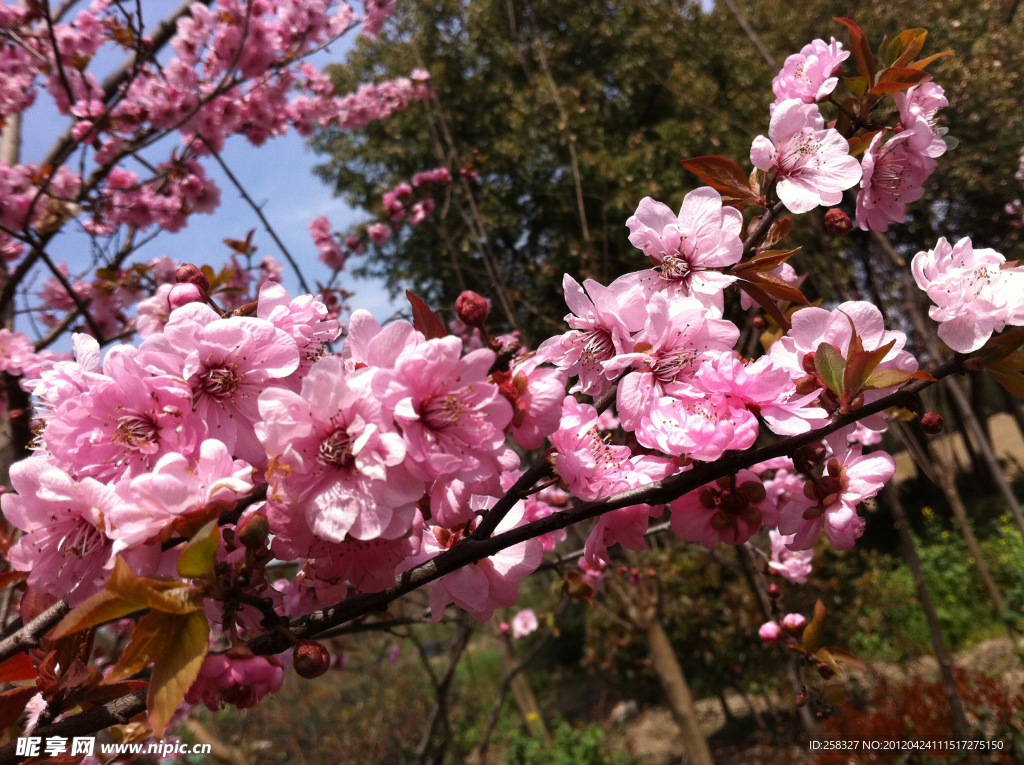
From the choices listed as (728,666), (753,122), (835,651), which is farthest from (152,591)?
(753,122)

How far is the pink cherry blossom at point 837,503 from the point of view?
86 centimetres

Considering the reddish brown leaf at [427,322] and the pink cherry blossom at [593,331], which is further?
the pink cherry blossom at [593,331]

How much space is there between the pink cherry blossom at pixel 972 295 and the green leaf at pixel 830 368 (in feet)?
0.64

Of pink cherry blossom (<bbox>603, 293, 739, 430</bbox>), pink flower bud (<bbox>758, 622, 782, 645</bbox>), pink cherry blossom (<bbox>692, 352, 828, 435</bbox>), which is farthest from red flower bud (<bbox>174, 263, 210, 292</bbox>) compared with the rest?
pink flower bud (<bbox>758, 622, 782, 645</bbox>)

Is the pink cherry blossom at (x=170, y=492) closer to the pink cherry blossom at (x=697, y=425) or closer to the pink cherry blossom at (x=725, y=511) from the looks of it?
the pink cherry blossom at (x=697, y=425)

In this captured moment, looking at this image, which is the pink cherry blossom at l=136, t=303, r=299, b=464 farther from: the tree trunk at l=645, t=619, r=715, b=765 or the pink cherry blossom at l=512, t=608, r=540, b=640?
the pink cherry blossom at l=512, t=608, r=540, b=640

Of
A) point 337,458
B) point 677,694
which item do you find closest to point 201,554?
point 337,458

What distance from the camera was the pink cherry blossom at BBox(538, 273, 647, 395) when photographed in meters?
0.85

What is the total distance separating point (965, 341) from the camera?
32.0 inches

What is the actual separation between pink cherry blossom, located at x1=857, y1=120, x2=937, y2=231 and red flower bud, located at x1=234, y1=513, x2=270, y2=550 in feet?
3.70

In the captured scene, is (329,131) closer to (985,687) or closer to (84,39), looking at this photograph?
(84,39)

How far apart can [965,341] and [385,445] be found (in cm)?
81

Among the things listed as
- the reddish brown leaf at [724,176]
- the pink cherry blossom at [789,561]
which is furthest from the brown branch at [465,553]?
the pink cherry blossom at [789,561]

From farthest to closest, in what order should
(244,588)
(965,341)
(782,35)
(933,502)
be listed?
(933,502) → (782,35) → (965,341) → (244,588)
